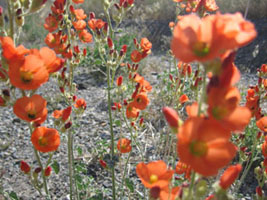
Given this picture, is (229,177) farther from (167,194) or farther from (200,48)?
(200,48)

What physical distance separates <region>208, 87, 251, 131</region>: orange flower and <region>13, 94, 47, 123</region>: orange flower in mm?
700

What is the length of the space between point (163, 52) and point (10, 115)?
3.61 m

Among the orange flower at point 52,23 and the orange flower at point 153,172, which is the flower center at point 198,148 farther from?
the orange flower at point 52,23

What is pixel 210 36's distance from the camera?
0.78m

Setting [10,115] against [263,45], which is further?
[263,45]

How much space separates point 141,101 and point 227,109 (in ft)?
4.03

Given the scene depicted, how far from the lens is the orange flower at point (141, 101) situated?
1974mm

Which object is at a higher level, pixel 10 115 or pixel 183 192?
pixel 10 115

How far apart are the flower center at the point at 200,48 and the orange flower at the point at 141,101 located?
1171 millimetres

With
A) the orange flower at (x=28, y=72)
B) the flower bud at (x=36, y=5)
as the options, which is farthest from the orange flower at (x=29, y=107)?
the flower bud at (x=36, y=5)

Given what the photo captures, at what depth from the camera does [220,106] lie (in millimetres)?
766

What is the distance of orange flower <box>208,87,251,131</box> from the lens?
30.3 inches

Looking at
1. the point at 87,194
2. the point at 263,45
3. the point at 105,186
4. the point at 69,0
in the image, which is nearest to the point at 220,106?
the point at 69,0

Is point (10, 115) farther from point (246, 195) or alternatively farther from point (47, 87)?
point (246, 195)
